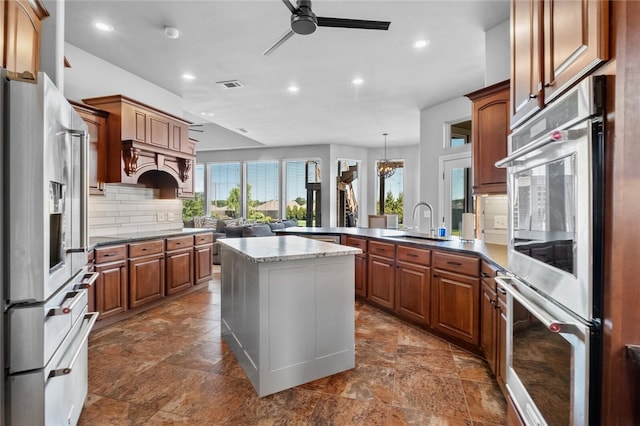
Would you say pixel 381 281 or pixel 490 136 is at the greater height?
pixel 490 136

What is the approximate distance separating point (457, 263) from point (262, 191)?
24.4ft

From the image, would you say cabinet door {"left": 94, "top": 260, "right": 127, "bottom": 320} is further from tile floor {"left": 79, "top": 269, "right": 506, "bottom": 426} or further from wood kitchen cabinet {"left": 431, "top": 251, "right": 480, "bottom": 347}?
wood kitchen cabinet {"left": 431, "top": 251, "right": 480, "bottom": 347}

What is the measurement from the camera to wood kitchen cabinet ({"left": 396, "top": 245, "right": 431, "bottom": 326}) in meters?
3.15

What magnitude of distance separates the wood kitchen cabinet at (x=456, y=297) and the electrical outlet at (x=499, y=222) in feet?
2.55

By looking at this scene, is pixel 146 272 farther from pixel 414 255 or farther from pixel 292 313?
pixel 414 255

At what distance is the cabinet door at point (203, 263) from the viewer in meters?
4.73

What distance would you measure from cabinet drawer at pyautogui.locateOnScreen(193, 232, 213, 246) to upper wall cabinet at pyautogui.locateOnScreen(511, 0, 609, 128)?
420cm

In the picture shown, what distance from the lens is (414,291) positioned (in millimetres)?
3299

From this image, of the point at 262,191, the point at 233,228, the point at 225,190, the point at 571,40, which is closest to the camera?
the point at 571,40

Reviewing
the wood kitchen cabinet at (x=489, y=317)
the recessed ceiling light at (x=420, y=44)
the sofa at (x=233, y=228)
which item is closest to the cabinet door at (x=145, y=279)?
the sofa at (x=233, y=228)

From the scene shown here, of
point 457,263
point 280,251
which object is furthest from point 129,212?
point 457,263

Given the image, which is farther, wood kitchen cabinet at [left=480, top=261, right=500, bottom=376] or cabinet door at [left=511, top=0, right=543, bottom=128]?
wood kitchen cabinet at [left=480, top=261, right=500, bottom=376]

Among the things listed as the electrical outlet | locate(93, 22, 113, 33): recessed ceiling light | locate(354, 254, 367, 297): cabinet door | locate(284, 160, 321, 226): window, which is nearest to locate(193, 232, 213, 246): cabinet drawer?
locate(354, 254, 367, 297): cabinet door

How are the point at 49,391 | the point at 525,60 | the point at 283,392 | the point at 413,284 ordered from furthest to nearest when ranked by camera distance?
the point at 413,284, the point at 283,392, the point at 525,60, the point at 49,391
